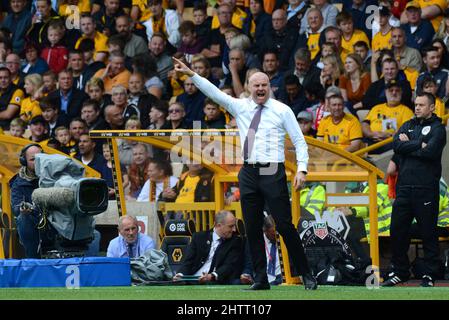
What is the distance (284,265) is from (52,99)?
8.00m

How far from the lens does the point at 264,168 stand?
12289mm

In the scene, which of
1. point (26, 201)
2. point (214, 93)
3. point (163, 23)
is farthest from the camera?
point (163, 23)

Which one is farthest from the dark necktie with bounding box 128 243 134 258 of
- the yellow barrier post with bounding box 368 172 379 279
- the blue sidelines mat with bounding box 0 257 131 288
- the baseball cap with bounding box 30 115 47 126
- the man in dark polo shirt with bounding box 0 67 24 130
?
the man in dark polo shirt with bounding box 0 67 24 130

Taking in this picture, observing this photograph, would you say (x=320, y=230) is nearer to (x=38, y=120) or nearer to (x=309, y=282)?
(x=309, y=282)

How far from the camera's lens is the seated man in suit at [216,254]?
1461 centimetres

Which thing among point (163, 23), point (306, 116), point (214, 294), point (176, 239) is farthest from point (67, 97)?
point (214, 294)

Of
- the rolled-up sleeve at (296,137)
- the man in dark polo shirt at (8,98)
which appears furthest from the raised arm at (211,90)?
the man in dark polo shirt at (8,98)

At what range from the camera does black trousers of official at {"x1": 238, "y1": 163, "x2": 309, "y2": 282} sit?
1220 centimetres

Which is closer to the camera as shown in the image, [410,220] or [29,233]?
[410,220]

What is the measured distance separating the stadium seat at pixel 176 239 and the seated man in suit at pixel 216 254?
0.89ft

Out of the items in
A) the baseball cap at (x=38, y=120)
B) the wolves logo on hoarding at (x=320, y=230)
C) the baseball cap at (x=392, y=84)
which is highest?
the baseball cap at (x=392, y=84)

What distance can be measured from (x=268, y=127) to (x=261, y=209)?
768 mm

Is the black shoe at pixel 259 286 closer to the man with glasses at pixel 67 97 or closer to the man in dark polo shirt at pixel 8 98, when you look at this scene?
the man with glasses at pixel 67 97

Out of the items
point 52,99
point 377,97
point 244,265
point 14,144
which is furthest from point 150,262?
point 52,99
